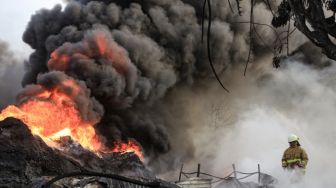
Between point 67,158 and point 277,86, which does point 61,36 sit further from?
point 277,86

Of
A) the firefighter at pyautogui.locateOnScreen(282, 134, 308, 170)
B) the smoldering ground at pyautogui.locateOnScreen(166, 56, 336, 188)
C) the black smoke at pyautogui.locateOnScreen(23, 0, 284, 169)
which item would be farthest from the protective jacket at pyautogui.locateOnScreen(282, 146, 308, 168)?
the black smoke at pyautogui.locateOnScreen(23, 0, 284, 169)

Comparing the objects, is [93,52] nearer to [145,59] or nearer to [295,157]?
[145,59]

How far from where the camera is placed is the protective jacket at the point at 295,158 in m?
13.8

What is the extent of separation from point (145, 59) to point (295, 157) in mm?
18495

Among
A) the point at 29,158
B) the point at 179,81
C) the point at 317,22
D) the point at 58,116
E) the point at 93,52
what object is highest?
the point at 179,81

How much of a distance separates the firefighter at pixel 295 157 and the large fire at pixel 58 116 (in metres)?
9.96

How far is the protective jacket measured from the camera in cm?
1384

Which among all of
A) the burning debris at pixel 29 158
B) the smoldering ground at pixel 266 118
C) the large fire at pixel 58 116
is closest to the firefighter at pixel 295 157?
the burning debris at pixel 29 158

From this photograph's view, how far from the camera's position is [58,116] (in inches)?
951

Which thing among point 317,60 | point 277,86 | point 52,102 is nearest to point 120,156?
point 52,102

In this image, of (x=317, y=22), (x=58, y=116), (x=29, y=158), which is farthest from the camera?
(x=58, y=116)

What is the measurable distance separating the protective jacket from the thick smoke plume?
1299cm

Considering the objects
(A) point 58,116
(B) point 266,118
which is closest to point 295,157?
(A) point 58,116

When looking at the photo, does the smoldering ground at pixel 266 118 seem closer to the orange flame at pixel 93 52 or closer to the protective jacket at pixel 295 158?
the orange flame at pixel 93 52
